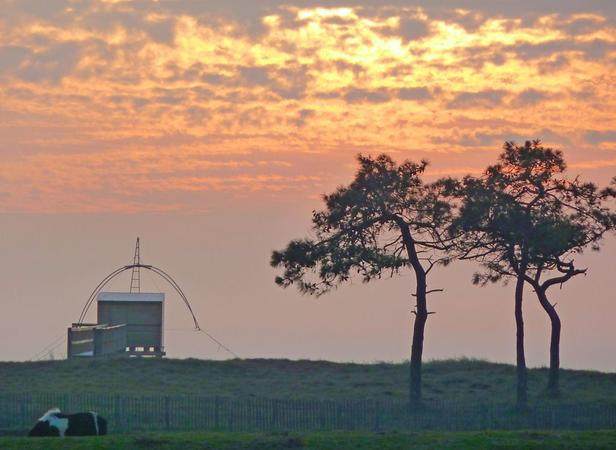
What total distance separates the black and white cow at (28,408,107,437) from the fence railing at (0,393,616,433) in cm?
390

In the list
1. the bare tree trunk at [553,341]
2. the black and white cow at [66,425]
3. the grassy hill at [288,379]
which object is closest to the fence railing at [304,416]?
the black and white cow at [66,425]

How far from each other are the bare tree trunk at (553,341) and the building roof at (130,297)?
25807 millimetres

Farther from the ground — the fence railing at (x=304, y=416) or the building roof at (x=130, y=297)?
the building roof at (x=130, y=297)

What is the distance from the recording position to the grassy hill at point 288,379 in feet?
198

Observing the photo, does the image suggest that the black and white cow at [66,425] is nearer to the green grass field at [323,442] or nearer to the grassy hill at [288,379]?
the green grass field at [323,442]

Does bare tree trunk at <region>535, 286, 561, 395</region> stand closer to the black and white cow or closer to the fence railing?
the fence railing

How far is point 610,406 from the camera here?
169ft

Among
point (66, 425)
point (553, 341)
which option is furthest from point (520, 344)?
point (66, 425)

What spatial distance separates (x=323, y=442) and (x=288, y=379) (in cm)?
2395

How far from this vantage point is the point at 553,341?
63125mm

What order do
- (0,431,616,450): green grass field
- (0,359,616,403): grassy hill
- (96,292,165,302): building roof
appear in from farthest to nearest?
(96,292,165,302): building roof → (0,359,616,403): grassy hill → (0,431,616,450): green grass field

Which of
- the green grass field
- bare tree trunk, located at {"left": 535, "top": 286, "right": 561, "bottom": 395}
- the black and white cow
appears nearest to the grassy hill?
bare tree trunk, located at {"left": 535, "top": 286, "right": 561, "bottom": 395}

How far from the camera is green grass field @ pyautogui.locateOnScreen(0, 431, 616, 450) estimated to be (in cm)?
4122

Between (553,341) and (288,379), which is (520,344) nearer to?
(553,341)
